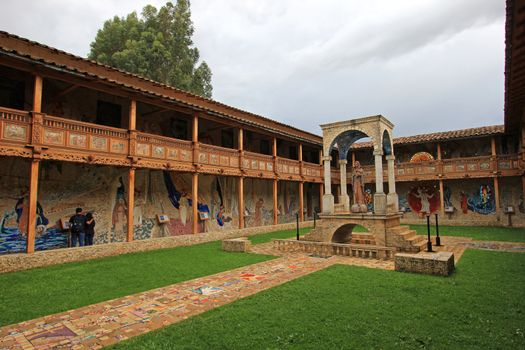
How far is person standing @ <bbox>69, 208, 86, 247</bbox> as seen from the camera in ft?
41.7

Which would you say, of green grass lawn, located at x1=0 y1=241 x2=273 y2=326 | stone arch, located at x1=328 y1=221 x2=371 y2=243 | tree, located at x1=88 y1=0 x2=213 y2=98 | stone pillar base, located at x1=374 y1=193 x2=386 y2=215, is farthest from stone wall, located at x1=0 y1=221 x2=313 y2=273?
tree, located at x1=88 y1=0 x2=213 y2=98

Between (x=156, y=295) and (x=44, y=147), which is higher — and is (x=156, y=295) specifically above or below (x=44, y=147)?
below

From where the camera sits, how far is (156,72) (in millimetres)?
31141

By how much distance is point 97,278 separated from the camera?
27.5 feet

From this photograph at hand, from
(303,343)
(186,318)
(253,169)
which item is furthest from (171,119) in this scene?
(303,343)

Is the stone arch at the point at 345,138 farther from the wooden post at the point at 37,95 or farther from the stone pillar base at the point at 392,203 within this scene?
the wooden post at the point at 37,95

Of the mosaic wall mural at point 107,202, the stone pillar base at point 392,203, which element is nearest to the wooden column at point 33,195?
the mosaic wall mural at point 107,202

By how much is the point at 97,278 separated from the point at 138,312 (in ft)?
11.1

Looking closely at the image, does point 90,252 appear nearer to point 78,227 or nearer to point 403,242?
point 78,227

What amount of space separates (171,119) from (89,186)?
5.60m

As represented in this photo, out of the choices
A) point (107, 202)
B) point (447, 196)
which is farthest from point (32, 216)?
point (447, 196)

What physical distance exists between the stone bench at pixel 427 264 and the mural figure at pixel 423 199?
18.4m

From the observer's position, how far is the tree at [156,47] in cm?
2948

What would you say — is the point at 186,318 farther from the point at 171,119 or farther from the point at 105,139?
the point at 171,119
